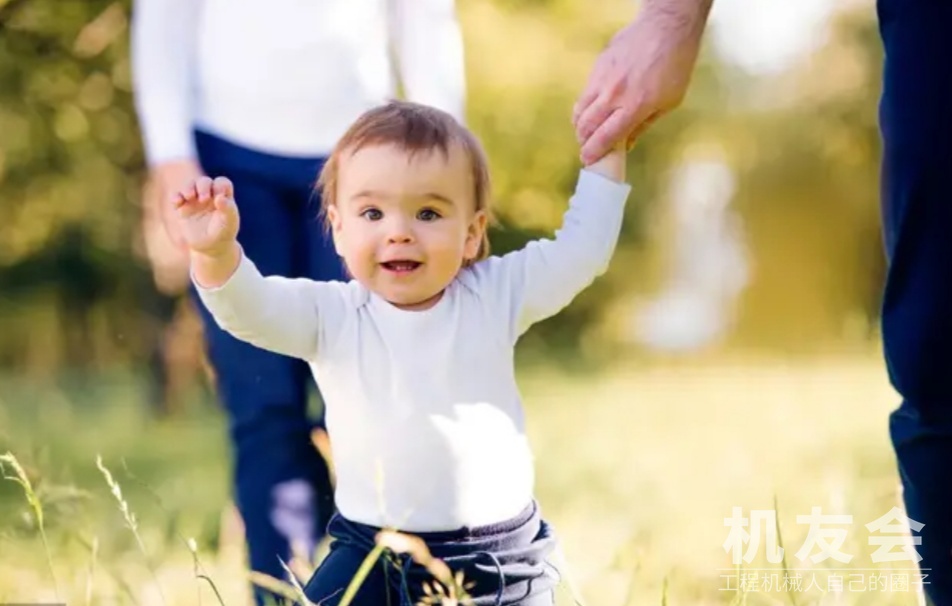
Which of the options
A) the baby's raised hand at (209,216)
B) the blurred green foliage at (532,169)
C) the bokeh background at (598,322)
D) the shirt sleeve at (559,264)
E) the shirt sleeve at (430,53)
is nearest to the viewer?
the baby's raised hand at (209,216)

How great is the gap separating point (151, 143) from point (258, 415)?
1.31 feet

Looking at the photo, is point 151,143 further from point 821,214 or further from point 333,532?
point 821,214

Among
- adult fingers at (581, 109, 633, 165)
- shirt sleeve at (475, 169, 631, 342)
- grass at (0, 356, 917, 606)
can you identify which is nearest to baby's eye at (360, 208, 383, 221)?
shirt sleeve at (475, 169, 631, 342)

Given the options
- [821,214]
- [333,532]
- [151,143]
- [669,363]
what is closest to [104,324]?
[669,363]

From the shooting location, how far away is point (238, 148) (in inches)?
83.0

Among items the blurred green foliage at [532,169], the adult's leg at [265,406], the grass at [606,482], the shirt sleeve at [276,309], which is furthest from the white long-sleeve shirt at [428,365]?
the blurred green foliage at [532,169]

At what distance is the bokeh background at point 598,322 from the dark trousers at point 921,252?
0.86 ft

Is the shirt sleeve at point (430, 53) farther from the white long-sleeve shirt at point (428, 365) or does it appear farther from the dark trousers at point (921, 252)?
the dark trousers at point (921, 252)

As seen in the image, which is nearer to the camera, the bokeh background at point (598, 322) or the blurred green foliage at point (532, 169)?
the bokeh background at point (598, 322)

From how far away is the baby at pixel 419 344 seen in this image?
162cm

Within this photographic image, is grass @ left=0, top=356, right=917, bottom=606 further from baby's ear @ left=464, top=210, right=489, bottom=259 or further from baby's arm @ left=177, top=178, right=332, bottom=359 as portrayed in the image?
baby's ear @ left=464, top=210, right=489, bottom=259

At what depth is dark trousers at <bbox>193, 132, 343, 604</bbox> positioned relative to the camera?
2.10 metres

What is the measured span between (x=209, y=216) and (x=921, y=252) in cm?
78

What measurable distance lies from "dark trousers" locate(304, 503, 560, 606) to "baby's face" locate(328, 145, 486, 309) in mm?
246
